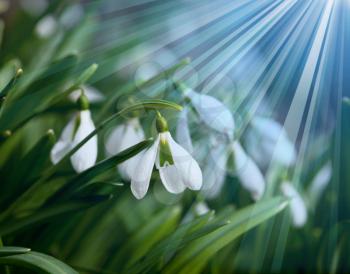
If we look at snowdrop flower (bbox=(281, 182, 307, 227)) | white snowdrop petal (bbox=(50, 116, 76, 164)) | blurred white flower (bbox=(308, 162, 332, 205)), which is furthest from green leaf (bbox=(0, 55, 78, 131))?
blurred white flower (bbox=(308, 162, 332, 205))

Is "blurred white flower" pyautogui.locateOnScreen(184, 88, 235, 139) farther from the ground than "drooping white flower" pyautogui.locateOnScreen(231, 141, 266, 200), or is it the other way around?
"blurred white flower" pyautogui.locateOnScreen(184, 88, 235, 139)

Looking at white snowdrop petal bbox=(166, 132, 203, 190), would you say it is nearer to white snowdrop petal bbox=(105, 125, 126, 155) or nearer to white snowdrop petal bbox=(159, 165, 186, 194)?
white snowdrop petal bbox=(159, 165, 186, 194)

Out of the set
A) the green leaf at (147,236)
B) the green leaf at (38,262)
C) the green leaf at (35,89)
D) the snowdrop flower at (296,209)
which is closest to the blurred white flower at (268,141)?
the snowdrop flower at (296,209)

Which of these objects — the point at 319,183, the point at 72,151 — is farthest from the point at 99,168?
the point at 319,183

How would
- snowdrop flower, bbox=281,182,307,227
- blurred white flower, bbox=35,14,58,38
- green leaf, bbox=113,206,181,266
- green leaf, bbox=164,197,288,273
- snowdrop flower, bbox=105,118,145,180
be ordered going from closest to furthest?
1. green leaf, bbox=164,197,288,273
2. snowdrop flower, bbox=105,118,145,180
3. green leaf, bbox=113,206,181,266
4. snowdrop flower, bbox=281,182,307,227
5. blurred white flower, bbox=35,14,58,38

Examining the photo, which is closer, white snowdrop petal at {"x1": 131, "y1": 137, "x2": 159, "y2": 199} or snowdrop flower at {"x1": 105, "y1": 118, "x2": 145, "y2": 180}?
white snowdrop petal at {"x1": 131, "y1": 137, "x2": 159, "y2": 199}

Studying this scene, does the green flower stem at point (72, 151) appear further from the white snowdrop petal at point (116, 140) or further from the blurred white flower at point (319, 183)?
the blurred white flower at point (319, 183)
